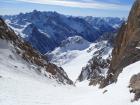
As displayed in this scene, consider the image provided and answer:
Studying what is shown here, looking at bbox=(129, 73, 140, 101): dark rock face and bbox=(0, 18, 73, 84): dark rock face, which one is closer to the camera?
bbox=(129, 73, 140, 101): dark rock face

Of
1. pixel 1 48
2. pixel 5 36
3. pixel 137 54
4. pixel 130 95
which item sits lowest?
pixel 130 95

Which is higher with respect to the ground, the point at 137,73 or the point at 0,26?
the point at 0,26

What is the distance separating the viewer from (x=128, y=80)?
81.6ft

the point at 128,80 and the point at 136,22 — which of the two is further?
the point at 136,22

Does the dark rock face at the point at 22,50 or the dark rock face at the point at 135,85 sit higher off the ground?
the dark rock face at the point at 22,50

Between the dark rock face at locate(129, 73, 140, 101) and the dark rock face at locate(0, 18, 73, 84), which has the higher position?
the dark rock face at locate(0, 18, 73, 84)

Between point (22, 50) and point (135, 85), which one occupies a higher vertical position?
point (22, 50)

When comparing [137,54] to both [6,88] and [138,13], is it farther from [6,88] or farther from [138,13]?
[6,88]

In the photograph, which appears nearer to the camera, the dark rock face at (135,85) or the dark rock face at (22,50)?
the dark rock face at (135,85)

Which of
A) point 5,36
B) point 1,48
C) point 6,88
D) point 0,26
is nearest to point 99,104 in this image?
point 6,88

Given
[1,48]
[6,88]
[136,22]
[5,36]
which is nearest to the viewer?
[6,88]

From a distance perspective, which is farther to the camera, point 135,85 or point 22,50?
point 22,50

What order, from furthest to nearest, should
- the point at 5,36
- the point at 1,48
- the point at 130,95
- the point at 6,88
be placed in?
the point at 5,36
the point at 1,48
the point at 6,88
the point at 130,95

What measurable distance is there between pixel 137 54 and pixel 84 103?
11731mm
